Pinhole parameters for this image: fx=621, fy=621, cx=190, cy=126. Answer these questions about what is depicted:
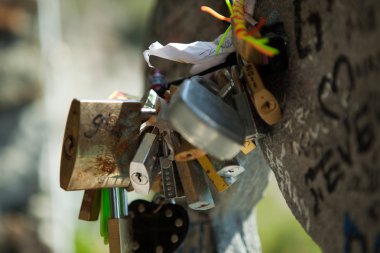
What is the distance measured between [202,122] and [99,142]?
200mm

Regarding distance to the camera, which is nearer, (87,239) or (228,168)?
(228,168)

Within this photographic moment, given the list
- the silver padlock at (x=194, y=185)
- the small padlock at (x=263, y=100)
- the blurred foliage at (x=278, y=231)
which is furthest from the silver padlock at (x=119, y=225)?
the blurred foliage at (x=278, y=231)

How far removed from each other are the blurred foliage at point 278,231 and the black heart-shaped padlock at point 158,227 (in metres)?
1.49

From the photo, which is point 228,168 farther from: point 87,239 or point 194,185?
point 87,239

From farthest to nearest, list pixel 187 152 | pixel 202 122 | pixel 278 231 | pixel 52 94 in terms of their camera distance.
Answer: pixel 52 94 → pixel 278 231 → pixel 187 152 → pixel 202 122

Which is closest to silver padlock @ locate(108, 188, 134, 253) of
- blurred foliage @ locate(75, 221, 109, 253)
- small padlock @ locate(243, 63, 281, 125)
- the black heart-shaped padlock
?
the black heart-shaped padlock

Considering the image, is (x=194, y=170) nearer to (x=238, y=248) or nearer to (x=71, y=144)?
(x=71, y=144)

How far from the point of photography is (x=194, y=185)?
0.78m

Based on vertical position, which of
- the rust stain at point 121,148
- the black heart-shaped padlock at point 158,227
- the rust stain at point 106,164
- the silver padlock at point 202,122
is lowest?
the black heart-shaped padlock at point 158,227

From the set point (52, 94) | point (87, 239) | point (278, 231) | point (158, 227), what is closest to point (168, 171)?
point (158, 227)

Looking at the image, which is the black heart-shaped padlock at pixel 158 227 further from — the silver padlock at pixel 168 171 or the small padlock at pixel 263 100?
the small padlock at pixel 263 100

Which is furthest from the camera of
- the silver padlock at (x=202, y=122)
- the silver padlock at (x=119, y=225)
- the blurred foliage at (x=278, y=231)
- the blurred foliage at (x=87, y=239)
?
the blurred foliage at (x=87, y=239)

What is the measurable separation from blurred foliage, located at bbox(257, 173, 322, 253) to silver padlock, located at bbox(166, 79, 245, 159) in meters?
1.76

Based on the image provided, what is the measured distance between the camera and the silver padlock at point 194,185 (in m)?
0.78
